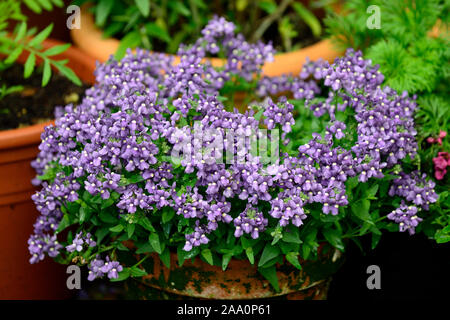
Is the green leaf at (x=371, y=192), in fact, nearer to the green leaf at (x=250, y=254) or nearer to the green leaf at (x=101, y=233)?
the green leaf at (x=250, y=254)

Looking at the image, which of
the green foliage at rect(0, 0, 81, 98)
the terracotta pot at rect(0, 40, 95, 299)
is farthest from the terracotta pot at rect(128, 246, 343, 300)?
the green foliage at rect(0, 0, 81, 98)

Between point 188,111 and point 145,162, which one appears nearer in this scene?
point 145,162

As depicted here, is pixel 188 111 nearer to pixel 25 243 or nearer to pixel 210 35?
pixel 210 35

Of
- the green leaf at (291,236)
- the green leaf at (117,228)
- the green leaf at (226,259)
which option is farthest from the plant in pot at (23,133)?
the green leaf at (291,236)

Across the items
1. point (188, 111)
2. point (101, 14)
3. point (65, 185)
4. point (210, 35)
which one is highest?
point (101, 14)

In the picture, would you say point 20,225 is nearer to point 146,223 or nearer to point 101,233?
point 101,233

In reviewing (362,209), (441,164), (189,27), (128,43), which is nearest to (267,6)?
(189,27)

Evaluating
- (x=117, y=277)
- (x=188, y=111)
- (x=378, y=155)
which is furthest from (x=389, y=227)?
(x=117, y=277)
